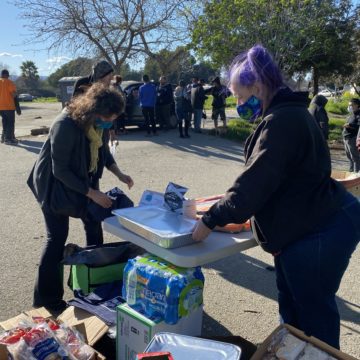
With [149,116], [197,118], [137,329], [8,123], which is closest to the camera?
[137,329]

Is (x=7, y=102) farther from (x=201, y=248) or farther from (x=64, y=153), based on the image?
(x=201, y=248)

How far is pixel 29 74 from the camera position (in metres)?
74.1

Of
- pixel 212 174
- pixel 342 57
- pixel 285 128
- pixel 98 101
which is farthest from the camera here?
pixel 342 57

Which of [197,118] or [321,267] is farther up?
[197,118]

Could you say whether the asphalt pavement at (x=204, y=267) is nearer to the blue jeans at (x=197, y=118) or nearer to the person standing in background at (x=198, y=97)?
the person standing in background at (x=198, y=97)

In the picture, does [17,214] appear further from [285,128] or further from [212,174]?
[285,128]

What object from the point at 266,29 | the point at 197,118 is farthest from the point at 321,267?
the point at 266,29

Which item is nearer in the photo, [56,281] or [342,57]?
[56,281]

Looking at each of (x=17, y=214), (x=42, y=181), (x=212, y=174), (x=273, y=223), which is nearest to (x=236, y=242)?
(x=273, y=223)

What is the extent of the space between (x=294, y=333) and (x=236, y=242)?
1.82ft

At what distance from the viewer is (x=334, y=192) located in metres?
2.13

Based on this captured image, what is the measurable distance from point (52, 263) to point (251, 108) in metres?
1.89

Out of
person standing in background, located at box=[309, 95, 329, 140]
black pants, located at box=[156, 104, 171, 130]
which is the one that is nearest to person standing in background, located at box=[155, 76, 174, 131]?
black pants, located at box=[156, 104, 171, 130]

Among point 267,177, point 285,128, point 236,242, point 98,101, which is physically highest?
point 98,101
